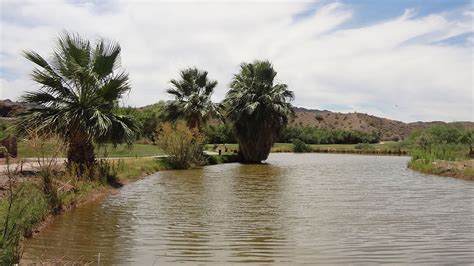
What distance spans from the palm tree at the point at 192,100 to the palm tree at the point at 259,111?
9.07 feet

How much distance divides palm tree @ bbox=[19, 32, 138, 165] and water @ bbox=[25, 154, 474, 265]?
2.20m

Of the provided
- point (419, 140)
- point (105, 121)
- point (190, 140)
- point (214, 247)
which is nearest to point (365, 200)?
point (214, 247)

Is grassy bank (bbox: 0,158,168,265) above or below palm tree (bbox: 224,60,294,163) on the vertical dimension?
below

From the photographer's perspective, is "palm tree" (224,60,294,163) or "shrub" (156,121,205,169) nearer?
"shrub" (156,121,205,169)

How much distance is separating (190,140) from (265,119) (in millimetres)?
9281

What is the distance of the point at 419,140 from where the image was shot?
50.2 m

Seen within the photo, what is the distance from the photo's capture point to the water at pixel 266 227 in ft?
25.8

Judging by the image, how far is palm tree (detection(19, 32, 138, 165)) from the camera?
52.8 ft

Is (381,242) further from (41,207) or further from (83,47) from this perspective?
(83,47)

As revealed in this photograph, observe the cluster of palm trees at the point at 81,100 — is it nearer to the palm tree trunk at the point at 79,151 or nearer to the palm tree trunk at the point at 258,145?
the palm tree trunk at the point at 79,151

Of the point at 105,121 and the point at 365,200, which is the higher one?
the point at 105,121

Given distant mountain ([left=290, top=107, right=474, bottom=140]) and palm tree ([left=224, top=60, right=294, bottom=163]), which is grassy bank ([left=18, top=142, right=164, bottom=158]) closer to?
palm tree ([left=224, top=60, right=294, bottom=163])

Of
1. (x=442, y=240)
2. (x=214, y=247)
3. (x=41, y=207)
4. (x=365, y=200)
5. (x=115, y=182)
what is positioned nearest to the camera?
(x=214, y=247)

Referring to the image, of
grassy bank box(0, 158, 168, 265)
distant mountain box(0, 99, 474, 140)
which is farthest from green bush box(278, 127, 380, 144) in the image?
grassy bank box(0, 158, 168, 265)
